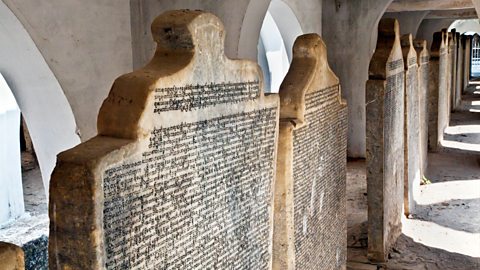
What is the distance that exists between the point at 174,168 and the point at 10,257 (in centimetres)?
77

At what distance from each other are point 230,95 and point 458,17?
13158mm

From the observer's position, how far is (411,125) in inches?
258

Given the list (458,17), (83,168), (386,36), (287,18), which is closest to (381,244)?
(386,36)

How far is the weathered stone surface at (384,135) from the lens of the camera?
5.09m

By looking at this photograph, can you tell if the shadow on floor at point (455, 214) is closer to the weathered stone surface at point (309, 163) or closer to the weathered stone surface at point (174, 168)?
the weathered stone surface at point (309, 163)

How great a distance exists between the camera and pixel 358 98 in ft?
32.5

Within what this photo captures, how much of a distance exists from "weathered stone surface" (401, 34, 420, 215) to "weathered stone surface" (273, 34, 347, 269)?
6.81ft

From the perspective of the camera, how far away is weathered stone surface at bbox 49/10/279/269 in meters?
1.96

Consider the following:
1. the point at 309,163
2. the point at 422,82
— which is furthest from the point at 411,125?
the point at 309,163

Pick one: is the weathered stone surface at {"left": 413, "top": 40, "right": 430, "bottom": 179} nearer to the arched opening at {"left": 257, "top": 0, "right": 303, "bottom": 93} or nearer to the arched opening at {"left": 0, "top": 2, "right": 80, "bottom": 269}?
the arched opening at {"left": 257, "top": 0, "right": 303, "bottom": 93}

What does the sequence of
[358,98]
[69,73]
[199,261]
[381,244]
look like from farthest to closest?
[358,98] → [381,244] → [69,73] → [199,261]

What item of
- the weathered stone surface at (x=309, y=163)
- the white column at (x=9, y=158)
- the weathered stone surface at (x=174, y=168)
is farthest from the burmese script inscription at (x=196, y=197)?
the white column at (x=9, y=158)

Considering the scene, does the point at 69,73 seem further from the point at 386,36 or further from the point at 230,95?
the point at 386,36

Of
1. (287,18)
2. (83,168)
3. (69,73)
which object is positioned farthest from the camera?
(287,18)
